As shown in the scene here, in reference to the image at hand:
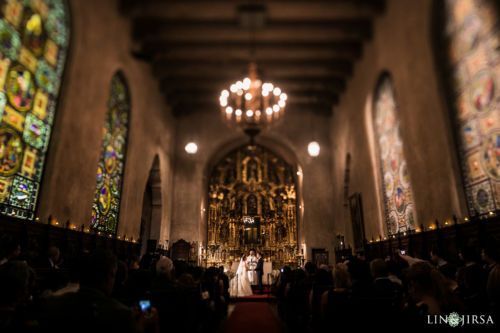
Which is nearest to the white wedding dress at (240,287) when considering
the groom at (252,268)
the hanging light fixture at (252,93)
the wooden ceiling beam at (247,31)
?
the groom at (252,268)

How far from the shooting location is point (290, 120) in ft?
55.5

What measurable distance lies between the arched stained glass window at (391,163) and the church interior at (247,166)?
0.24 ft

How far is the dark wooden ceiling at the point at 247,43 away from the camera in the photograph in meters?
10.1

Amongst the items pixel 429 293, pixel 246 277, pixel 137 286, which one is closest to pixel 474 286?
pixel 429 293

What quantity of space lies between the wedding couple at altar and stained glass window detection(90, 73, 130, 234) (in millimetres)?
4862

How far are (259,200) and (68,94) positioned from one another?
11504mm

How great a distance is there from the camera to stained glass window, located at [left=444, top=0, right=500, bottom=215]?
5.82 metres

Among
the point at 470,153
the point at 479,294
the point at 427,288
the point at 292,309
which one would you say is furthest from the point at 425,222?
the point at 427,288

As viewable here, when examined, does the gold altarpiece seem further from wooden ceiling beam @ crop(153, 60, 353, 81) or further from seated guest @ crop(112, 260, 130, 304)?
seated guest @ crop(112, 260, 130, 304)

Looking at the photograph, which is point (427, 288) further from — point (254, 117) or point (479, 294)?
point (254, 117)

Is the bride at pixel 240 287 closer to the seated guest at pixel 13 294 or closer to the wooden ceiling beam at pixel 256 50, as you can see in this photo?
the wooden ceiling beam at pixel 256 50

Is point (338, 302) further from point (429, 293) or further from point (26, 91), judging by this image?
point (26, 91)

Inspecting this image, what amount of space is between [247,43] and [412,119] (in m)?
6.52

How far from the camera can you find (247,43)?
11.9 metres
